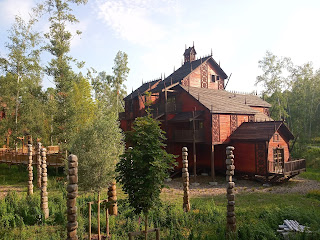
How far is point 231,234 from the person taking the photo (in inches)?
343

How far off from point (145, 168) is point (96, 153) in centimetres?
277

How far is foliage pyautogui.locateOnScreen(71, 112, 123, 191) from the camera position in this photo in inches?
366

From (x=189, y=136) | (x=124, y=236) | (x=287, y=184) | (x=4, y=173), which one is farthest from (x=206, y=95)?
(x=4, y=173)

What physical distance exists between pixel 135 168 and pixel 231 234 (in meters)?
4.40

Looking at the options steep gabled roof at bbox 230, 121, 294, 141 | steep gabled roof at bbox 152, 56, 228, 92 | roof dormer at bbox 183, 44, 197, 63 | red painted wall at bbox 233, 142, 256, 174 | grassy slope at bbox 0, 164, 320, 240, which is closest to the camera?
grassy slope at bbox 0, 164, 320, 240

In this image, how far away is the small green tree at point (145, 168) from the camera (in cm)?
726

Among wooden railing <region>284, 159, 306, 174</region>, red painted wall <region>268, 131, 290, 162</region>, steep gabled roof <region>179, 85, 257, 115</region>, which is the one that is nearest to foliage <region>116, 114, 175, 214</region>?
steep gabled roof <region>179, 85, 257, 115</region>

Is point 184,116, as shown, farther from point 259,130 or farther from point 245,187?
point 245,187

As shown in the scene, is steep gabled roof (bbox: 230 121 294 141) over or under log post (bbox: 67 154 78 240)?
over

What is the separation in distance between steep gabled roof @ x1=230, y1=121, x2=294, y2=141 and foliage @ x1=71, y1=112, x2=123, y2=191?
1503 cm

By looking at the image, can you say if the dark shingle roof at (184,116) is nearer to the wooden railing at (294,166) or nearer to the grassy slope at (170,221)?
the wooden railing at (294,166)

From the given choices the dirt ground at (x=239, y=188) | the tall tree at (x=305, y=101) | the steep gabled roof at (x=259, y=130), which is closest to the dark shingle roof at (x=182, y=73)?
the steep gabled roof at (x=259, y=130)

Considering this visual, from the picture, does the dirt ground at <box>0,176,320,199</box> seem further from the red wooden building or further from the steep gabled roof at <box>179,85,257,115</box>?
the steep gabled roof at <box>179,85,257,115</box>

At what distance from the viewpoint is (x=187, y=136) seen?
22.5 metres
